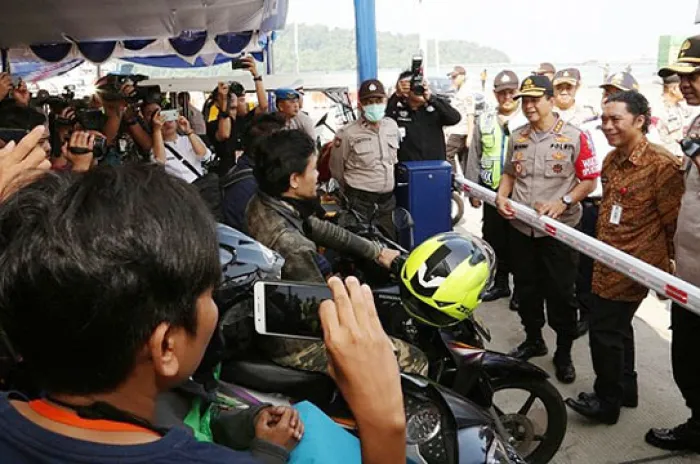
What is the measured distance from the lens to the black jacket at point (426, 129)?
5.56 m

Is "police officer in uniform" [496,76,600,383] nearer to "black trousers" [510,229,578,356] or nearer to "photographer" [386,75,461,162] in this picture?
"black trousers" [510,229,578,356]

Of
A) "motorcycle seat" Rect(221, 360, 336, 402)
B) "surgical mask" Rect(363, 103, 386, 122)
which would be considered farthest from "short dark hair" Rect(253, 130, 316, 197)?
"surgical mask" Rect(363, 103, 386, 122)

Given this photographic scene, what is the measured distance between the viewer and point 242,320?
187 centimetres

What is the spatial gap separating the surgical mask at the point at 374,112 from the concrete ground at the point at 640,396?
1.82 metres

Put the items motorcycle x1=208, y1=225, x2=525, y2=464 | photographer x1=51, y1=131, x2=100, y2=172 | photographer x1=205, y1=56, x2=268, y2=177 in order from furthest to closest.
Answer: photographer x1=205, y1=56, x2=268, y2=177 → photographer x1=51, y1=131, x2=100, y2=172 → motorcycle x1=208, y1=225, x2=525, y2=464

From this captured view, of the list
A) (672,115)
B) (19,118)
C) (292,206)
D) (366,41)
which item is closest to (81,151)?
(19,118)

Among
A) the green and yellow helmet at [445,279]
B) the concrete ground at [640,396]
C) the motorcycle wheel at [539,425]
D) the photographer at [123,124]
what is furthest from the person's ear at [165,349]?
the photographer at [123,124]

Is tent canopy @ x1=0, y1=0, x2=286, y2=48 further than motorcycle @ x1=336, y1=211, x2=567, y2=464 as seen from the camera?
Yes

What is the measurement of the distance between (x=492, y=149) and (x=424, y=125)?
0.65 meters

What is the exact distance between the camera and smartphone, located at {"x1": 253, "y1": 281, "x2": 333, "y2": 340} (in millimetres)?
1674

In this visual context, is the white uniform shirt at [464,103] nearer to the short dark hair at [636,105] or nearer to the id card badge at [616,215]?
the short dark hair at [636,105]

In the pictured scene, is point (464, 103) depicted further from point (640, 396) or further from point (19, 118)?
point (19, 118)

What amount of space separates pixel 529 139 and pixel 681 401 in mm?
1703

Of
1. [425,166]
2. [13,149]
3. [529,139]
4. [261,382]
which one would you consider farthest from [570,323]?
[13,149]
